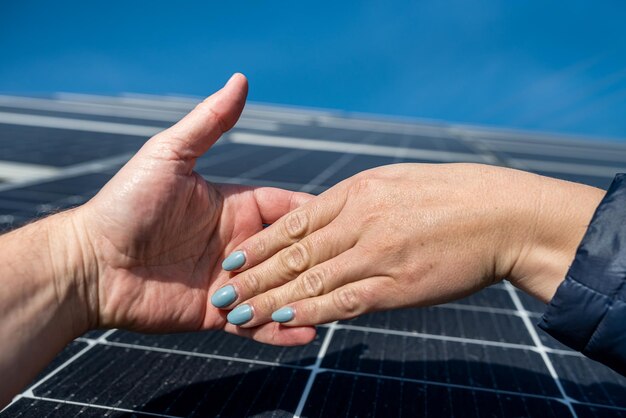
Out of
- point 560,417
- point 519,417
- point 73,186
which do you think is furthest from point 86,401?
point 73,186

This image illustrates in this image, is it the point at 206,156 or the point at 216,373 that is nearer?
the point at 216,373

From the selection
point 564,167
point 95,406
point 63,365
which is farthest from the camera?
point 564,167

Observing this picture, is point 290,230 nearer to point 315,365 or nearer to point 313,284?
point 313,284

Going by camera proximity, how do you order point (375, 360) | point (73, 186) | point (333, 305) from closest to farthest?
point (333, 305) → point (375, 360) → point (73, 186)

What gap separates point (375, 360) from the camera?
11.1 ft

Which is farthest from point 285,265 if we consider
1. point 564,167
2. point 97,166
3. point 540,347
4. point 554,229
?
point 564,167

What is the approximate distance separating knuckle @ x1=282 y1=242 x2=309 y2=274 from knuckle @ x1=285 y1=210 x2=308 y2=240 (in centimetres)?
5

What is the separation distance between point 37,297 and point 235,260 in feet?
2.70

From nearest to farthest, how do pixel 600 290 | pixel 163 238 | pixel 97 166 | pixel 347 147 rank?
pixel 600 290 < pixel 163 238 < pixel 97 166 < pixel 347 147

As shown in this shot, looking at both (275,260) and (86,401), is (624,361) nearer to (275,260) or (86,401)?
(275,260)

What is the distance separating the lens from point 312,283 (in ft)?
8.79

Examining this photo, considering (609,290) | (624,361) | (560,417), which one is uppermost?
(609,290)

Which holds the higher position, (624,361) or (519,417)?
(624,361)

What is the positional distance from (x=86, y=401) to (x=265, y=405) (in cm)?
78
